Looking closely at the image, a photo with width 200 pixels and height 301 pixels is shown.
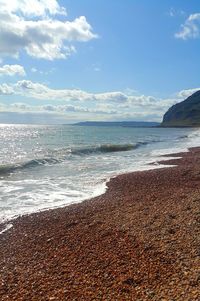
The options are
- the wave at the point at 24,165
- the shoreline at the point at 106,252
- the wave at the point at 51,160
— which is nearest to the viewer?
the shoreline at the point at 106,252

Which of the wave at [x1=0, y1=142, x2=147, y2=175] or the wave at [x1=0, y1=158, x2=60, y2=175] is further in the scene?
the wave at [x1=0, y1=142, x2=147, y2=175]

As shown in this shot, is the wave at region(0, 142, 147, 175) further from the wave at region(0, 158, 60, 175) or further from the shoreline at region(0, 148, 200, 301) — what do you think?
the shoreline at region(0, 148, 200, 301)

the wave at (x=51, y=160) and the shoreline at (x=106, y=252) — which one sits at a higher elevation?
the shoreline at (x=106, y=252)

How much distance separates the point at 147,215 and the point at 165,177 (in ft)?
38.3

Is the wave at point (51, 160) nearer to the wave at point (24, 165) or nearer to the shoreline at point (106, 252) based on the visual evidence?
the wave at point (24, 165)

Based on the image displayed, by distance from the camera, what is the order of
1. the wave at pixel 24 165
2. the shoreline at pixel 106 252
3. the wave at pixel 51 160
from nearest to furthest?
the shoreline at pixel 106 252 < the wave at pixel 24 165 < the wave at pixel 51 160

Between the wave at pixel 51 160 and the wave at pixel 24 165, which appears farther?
the wave at pixel 51 160

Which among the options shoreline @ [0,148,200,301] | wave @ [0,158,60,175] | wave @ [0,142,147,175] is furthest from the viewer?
wave @ [0,142,147,175]

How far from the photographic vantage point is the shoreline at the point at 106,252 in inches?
327

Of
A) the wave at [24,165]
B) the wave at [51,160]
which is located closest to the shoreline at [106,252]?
the wave at [24,165]

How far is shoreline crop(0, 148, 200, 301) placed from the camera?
8.30 metres

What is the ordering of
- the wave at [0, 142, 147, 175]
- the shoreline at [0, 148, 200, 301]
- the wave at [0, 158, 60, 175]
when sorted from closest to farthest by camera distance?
the shoreline at [0, 148, 200, 301] < the wave at [0, 158, 60, 175] < the wave at [0, 142, 147, 175]

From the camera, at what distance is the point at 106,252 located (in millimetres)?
10539

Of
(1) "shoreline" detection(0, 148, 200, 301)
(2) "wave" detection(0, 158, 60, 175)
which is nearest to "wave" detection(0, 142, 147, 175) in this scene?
(2) "wave" detection(0, 158, 60, 175)
